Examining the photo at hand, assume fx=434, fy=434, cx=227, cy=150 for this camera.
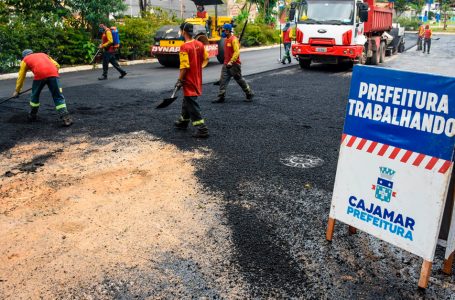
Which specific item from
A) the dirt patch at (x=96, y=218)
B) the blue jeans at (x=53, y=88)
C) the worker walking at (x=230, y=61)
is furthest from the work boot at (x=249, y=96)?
the blue jeans at (x=53, y=88)

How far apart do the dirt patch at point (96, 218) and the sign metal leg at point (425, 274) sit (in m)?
1.41

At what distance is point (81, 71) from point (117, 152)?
1159 centimetres

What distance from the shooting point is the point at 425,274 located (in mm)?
3357

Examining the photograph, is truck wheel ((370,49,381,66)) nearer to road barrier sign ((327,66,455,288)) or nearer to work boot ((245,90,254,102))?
work boot ((245,90,254,102))

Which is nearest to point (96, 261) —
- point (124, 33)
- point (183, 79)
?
point (183, 79)

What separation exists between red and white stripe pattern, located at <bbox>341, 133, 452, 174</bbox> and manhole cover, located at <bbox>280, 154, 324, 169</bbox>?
2416mm

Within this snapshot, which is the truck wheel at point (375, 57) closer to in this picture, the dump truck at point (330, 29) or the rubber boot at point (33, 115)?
the dump truck at point (330, 29)

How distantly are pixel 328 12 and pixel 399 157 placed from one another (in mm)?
13828

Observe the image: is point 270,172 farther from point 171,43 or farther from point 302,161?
point 171,43

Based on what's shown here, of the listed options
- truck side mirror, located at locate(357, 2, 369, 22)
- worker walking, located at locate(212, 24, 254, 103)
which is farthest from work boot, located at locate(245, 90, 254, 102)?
truck side mirror, located at locate(357, 2, 369, 22)

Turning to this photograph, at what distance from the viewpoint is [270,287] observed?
345cm

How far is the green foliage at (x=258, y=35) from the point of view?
108ft

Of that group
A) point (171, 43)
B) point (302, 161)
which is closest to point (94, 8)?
point (171, 43)

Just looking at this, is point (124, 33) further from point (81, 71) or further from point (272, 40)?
point (272, 40)
